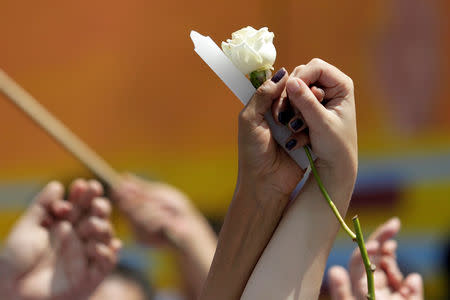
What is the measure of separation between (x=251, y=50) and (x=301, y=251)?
265 mm

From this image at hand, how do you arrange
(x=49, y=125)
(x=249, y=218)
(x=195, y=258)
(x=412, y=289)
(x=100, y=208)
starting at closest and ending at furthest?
(x=249, y=218)
(x=412, y=289)
(x=100, y=208)
(x=49, y=125)
(x=195, y=258)

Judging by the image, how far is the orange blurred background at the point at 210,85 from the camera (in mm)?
2459

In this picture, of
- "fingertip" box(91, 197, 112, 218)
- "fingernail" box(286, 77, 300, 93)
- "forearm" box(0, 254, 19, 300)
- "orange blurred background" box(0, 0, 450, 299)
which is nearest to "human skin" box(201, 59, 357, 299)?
"fingernail" box(286, 77, 300, 93)

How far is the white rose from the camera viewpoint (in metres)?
0.75

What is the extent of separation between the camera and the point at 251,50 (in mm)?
749

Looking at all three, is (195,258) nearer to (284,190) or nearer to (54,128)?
(54,128)

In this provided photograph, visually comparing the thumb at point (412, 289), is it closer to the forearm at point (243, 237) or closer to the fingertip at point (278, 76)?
the forearm at point (243, 237)

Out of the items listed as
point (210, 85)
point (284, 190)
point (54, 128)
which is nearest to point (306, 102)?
point (284, 190)

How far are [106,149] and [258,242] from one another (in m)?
1.81

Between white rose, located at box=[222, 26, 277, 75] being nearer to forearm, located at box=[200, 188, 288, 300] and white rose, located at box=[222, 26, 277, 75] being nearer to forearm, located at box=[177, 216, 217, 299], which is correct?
forearm, located at box=[200, 188, 288, 300]

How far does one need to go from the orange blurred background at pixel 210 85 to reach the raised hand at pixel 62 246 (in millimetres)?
1154

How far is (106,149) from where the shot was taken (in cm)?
254

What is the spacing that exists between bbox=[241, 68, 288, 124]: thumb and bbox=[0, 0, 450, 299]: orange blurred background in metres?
1.67

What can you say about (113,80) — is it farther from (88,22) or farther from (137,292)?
(137,292)
